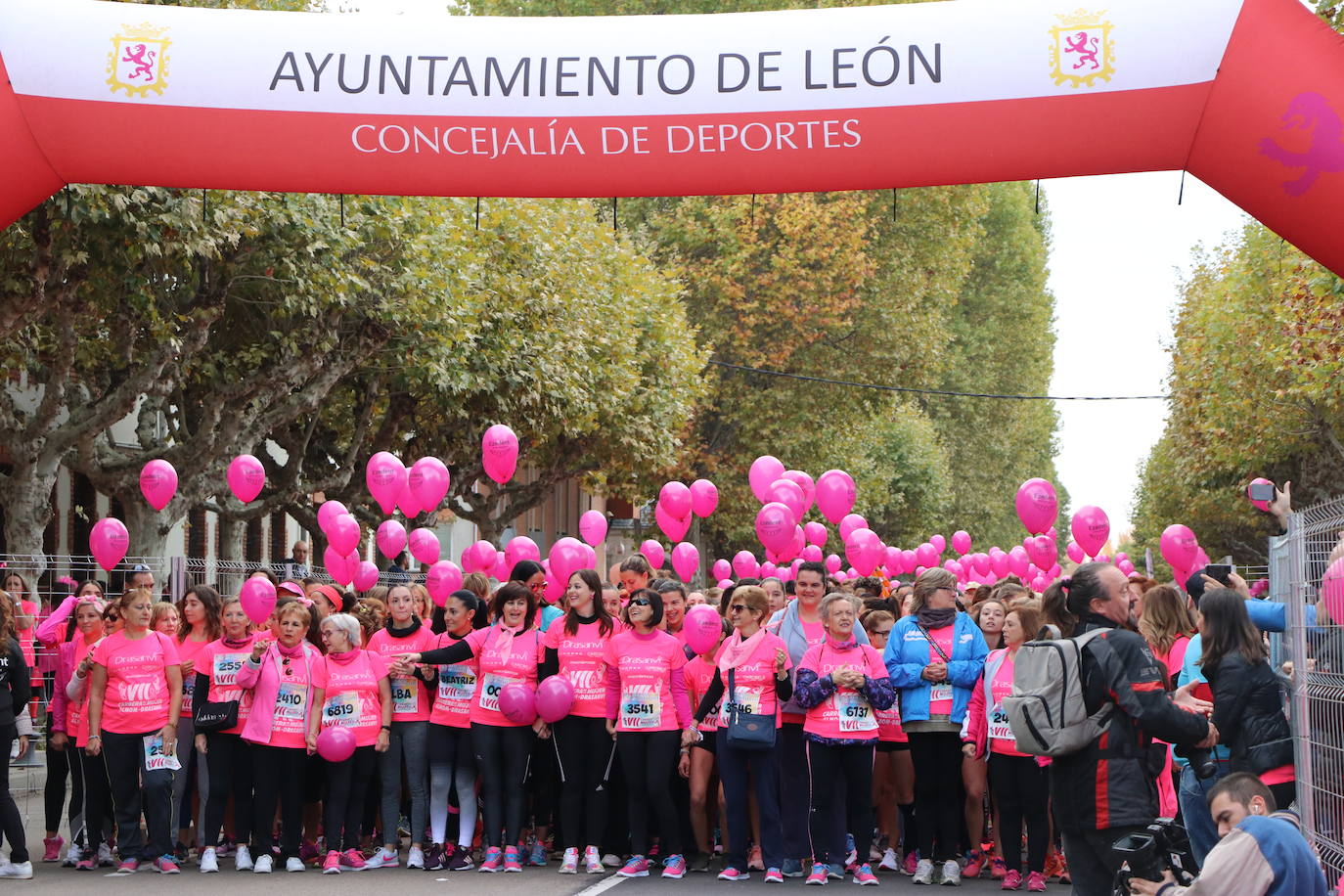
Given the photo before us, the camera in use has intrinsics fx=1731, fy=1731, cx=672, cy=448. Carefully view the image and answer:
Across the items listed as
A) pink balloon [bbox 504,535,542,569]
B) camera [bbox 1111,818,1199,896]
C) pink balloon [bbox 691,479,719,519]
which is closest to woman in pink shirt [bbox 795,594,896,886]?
camera [bbox 1111,818,1199,896]

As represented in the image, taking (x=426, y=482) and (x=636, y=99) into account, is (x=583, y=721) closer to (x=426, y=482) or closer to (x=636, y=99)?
(x=636, y=99)

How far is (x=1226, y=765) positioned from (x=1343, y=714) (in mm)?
897

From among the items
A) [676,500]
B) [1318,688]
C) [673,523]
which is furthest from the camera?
[673,523]

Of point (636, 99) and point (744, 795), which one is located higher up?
point (636, 99)

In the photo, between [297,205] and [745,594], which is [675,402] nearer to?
[297,205]

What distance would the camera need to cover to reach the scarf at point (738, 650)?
1003 cm

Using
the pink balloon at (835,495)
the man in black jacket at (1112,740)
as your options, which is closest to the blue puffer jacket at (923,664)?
the man in black jacket at (1112,740)

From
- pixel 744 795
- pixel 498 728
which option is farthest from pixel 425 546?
pixel 744 795

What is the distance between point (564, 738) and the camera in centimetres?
1051

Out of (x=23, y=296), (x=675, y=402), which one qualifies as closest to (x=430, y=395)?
(x=675, y=402)

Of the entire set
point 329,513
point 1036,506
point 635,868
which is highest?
point 1036,506

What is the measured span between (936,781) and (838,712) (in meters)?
0.76

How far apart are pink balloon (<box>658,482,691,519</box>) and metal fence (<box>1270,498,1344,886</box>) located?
12761 millimetres

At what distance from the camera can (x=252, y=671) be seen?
10180 mm
